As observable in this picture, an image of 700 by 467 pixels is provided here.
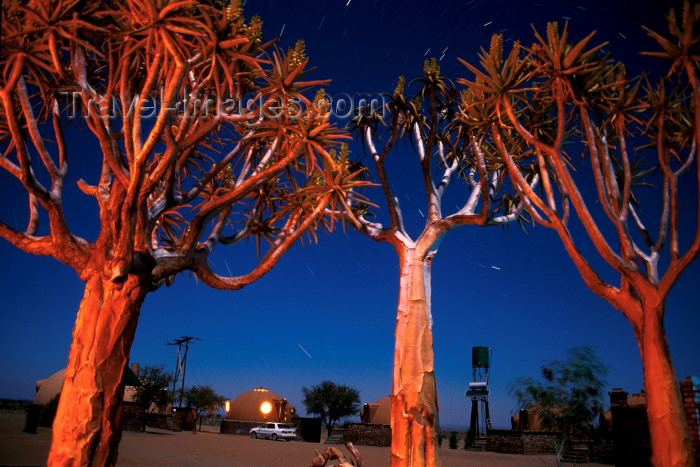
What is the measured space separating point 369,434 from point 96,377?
80.4ft

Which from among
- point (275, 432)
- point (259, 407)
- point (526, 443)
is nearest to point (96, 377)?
point (526, 443)

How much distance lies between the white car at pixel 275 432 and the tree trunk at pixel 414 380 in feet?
82.6

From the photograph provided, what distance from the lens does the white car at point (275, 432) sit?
32.4m

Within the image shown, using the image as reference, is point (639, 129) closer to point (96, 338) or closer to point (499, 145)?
point (499, 145)

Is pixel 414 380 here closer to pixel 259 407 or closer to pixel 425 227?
pixel 425 227

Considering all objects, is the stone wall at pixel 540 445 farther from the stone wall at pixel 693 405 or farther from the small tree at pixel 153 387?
the small tree at pixel 153 387

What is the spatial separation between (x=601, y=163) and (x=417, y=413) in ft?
18.2

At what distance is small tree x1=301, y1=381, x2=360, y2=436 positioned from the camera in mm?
50344

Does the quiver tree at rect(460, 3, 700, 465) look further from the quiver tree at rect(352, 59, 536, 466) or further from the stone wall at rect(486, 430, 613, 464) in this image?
the stone wall at rect(486, 430, 613, 464)

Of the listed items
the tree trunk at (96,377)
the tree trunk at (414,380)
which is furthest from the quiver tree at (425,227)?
the tree trunk at (96,377)

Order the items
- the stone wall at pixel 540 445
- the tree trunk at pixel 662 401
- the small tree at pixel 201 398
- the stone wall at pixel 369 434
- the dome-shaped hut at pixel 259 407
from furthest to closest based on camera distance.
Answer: the small tree at pixel 201 398 < the dome-shaped hut at pixel 259 407 < the stone wall at pixel 369 434 < the stone wall at pixel 540 445 < the tree trunk at pixel 662 401

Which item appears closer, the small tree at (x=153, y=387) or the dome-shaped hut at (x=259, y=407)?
the small tree at (x=153, y=387)

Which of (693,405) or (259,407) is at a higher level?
(693,405)

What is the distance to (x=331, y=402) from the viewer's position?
50312 mm
